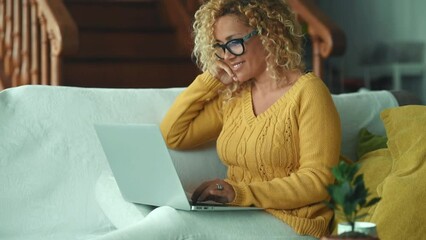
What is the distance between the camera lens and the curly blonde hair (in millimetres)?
2703

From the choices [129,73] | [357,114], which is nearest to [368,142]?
[357,114]

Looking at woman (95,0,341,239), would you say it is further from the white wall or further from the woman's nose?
the white wall

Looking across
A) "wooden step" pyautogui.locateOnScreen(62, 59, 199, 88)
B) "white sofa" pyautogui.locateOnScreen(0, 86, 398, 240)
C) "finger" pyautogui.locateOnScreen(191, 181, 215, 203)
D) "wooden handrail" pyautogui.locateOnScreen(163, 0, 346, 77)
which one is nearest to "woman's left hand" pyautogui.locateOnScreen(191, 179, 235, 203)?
"finger" pyautogui.locateOnScreen(191, 181, 215, 203)

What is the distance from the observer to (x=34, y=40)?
4.87 meters

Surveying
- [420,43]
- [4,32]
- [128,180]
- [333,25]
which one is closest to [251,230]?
[128,180]

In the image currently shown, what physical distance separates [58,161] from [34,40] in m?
2.21

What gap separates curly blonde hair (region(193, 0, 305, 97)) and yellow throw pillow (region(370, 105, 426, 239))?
1.22 feet

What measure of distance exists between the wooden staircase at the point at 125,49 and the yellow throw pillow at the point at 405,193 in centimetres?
324

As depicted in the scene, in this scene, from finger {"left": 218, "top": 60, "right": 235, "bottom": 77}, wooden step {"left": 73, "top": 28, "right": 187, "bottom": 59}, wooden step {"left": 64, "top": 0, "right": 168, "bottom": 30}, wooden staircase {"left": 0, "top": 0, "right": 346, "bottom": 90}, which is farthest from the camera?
wooden step {"left": 64, "top": 0, "right": 168, "bottom": 30}

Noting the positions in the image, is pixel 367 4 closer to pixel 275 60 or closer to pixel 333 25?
pixel 333 25

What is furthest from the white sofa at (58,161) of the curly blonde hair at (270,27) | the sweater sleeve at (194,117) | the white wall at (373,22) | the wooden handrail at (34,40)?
the white wall at (373,22)

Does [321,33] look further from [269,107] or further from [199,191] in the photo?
[199,191]

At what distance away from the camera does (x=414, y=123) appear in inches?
106

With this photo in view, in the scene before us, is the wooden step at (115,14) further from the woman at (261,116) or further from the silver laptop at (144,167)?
the silver laptop at (144,167)
